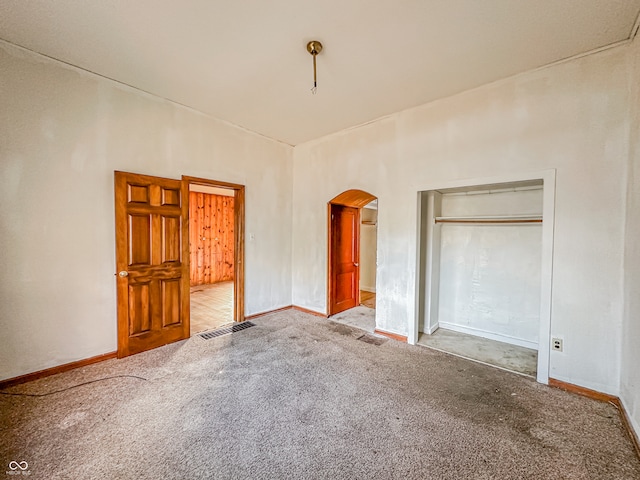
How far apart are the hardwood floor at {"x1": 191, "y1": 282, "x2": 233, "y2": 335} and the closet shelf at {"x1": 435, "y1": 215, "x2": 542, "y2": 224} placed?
3.75 m

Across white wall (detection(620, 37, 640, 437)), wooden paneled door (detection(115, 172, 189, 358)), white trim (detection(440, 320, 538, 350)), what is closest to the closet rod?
white wall (detection(620, 37, 640, 437))

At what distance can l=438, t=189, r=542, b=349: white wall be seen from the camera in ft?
11.3

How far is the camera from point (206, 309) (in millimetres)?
4988

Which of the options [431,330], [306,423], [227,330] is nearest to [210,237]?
[227,330]

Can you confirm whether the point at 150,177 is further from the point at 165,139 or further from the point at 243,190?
the point at 243,190

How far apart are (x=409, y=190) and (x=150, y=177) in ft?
10.7

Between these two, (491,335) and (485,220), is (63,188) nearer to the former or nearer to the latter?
(485,220)

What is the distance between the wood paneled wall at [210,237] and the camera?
725 cm

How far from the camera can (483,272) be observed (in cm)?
380

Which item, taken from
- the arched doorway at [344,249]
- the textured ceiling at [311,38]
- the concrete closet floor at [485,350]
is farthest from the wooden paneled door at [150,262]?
the concrete closet floor at [485,350]

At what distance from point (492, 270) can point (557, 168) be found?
163 centimetres

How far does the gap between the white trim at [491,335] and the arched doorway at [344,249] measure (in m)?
1.71

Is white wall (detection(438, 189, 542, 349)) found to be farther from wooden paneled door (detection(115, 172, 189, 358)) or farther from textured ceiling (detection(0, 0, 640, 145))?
wooden paneled door (detection(115, 172, 189, 358))

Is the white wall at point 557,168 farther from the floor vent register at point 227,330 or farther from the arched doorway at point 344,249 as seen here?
the floor vent register at point 227,330
